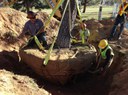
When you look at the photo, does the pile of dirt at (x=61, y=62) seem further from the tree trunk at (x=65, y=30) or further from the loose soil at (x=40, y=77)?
the tree trunk at (x=65, y=30)

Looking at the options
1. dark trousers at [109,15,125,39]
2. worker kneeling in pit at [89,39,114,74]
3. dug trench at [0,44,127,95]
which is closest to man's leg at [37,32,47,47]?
dug trench at [0,44,127,95]

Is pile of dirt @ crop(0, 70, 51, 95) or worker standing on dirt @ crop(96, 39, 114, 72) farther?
Answer: worker standing on dirt @ crop(96, 39, 114, 72)

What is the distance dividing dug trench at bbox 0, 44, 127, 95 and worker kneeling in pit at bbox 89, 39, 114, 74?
0.54 m

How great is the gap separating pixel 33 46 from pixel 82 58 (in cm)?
210

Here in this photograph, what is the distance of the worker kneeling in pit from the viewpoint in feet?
33.2

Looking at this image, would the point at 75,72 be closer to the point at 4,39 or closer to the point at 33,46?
the point at 33,46

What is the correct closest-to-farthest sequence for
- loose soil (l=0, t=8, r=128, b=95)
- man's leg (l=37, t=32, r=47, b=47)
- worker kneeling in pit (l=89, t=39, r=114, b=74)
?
loose soil (l=0, t=8, r=128, b=95) → worker kneeling in pit (l=89, t=39, r=114, b=74) → man's leg (l=37, t=32, r=47, b=47)

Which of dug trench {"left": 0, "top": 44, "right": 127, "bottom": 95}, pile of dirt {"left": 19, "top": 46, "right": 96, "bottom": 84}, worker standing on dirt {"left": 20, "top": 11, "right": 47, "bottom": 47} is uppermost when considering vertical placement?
worker standing on dirt {"left": 20, "top": 11, "right": 47, "bottom": 47}

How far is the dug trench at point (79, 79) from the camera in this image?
1062 cm

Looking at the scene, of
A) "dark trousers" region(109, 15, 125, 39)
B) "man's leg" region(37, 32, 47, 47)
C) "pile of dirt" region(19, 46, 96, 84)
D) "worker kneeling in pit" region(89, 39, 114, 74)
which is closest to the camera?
"worker kneeling in pit" region(89, 39, 114, 74)

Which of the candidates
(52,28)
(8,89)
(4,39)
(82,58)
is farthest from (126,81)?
(52,28)

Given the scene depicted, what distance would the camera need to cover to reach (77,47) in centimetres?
1155

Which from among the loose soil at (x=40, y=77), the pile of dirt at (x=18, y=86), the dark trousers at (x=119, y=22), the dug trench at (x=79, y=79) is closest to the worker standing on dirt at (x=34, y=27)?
the dug trench at (x=79, y=79)

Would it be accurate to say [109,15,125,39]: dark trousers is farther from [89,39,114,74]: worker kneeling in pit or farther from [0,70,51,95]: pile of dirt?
[0,70,51,95]: pile of dirt
